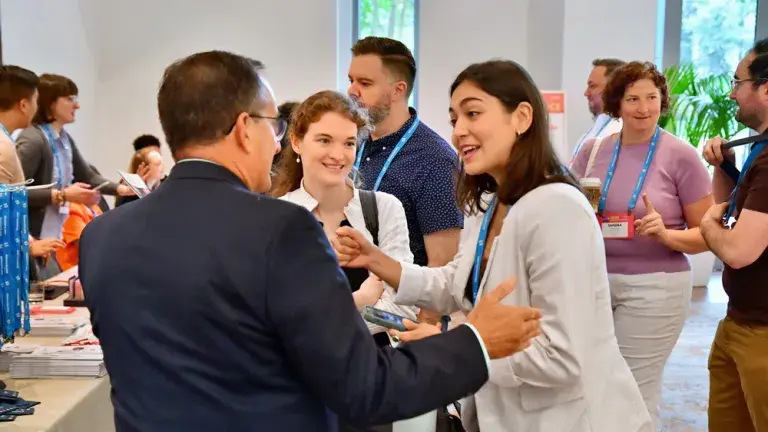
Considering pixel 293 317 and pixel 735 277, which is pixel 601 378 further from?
pixel 735 277

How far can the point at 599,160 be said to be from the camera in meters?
3.12

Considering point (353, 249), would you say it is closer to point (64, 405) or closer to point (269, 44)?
point (64, 405)

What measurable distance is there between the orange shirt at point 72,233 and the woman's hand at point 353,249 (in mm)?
2749

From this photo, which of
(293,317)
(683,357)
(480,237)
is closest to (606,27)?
(683,357)

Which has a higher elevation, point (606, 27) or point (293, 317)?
point (606, 27)

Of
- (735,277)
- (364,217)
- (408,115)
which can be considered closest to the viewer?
(364,217)

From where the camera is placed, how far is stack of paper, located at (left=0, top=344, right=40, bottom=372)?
1.91 metres

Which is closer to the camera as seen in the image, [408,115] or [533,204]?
[533,204]

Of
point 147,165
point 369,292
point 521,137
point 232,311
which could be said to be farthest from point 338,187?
point 147,165

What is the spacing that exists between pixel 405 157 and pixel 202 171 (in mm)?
1574

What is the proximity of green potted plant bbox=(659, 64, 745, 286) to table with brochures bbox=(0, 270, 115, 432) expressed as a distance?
223 inches

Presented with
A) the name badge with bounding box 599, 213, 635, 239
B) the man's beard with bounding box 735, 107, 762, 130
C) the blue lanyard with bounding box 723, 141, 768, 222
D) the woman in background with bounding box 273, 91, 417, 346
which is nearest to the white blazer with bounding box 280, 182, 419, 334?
the woman in background with bounding box 273, 91, 417, 346

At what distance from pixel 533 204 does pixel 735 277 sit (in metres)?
1.23

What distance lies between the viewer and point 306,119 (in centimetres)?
229
